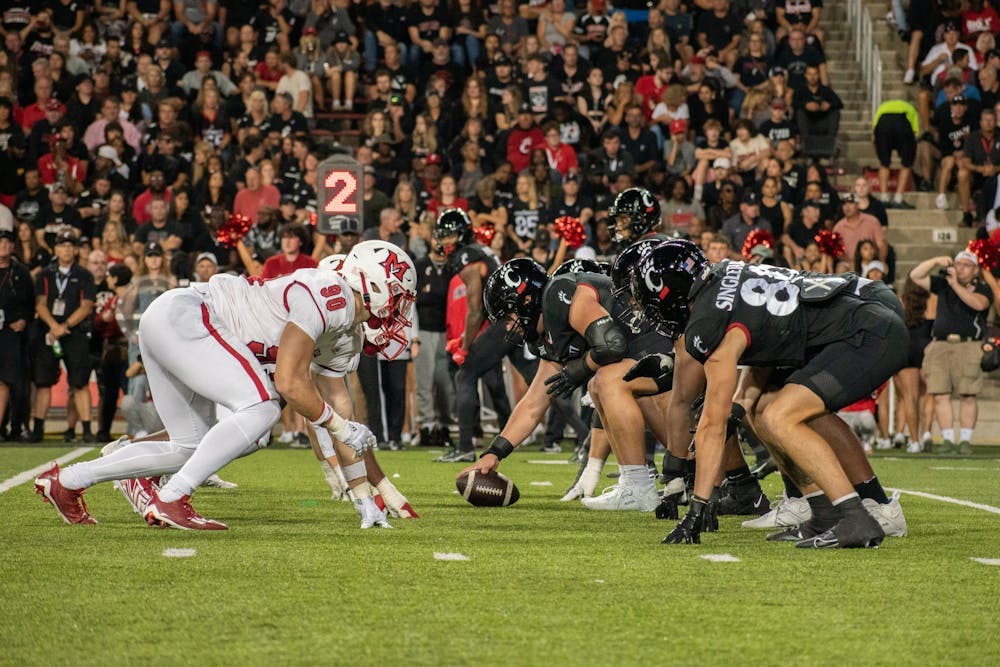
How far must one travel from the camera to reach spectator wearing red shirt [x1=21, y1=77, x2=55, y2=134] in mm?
21500

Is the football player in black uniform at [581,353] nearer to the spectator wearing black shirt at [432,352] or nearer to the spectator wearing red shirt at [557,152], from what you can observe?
the spectator wearing black shirt at [432,352]

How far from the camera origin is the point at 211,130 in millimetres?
21109

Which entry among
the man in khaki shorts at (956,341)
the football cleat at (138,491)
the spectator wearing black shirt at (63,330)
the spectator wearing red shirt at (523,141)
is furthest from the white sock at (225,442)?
the spectator wearing red shirt at (523,141)

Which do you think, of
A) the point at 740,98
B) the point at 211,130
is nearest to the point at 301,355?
the point at 211,130

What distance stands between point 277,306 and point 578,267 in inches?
115

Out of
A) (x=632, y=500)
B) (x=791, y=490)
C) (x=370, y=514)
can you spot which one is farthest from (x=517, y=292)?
(x=791, y=490)

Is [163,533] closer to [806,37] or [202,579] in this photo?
[202,579]

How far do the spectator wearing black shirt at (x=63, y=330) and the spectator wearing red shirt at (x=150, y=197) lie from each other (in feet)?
7.06

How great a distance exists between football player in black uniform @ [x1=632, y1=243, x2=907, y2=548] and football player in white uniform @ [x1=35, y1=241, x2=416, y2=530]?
1.41m

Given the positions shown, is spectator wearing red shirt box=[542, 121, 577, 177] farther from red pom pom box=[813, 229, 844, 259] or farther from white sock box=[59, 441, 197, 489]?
white sock box=[59, 441, 197, 489]

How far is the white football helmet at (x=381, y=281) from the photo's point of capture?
7949 mm

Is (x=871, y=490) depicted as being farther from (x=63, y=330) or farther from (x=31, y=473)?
(x=63, y=330)

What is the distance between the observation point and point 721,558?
708 cm

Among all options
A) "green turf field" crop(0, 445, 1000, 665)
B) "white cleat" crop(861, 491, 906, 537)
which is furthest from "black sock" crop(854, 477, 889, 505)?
A: "green turf field" crop(0, 445, 1000, 665)
